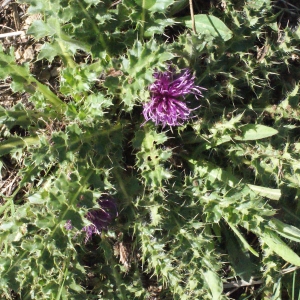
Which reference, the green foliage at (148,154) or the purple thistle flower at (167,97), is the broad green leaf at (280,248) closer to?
the green foliage at (148,154)

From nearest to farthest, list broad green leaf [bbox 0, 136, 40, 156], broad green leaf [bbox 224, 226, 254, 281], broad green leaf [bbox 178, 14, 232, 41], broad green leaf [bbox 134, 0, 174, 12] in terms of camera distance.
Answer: broad green leaf [bbox 134, 0, 174, 12]
broad green leaf [bbox 0, 136, 40, 156]
broad green leaf [bbox 178, 14, 232, 41]
broad green leaf [bbox 224, 226, 254, 281]

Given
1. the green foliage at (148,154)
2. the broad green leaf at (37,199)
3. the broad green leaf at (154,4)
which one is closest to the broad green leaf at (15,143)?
the green foliage at (148,154)

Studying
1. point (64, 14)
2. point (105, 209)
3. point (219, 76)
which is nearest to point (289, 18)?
point (219, 76)

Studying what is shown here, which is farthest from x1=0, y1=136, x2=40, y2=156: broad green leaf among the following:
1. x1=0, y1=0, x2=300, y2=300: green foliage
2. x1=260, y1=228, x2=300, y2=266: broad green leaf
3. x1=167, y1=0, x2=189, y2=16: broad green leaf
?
A: x1=260, y1=228, x2=300, y2=266: broad green leaf

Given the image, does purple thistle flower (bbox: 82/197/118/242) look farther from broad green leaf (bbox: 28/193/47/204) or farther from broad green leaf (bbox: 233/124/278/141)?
broad green leaf (bbox: 233/124/278/141)

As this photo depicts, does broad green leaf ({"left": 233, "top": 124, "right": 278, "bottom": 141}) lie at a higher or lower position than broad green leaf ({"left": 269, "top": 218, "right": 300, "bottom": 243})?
higher

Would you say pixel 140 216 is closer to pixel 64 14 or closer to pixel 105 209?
pixel 105 209

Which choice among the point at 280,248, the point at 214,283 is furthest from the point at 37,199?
the point at 280,248
